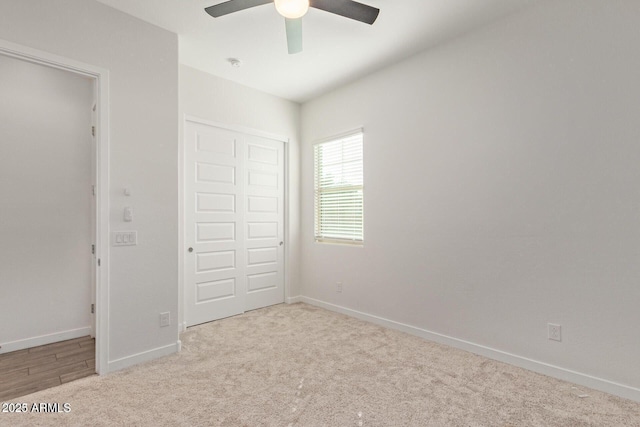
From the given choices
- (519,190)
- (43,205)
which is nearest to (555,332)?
(519,190)

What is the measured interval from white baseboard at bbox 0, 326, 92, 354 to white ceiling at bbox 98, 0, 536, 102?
310 cm

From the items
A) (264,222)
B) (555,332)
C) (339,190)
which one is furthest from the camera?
(264,222)

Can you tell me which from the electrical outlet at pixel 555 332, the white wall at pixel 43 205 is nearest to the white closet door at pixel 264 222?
the white wall at pixel 43 205

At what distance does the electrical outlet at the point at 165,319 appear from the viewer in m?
2.90

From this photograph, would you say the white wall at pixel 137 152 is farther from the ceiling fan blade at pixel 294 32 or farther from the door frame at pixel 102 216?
the ceiling fan blade at pixel 294 32

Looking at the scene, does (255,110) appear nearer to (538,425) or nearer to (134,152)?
(134,152)

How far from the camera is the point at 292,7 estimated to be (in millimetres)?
2045

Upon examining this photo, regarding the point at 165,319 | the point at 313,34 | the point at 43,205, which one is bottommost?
the point at 165,319

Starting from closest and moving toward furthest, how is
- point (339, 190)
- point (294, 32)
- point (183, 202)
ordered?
1. point (294, 32)
2. point (183, 202)
3. point (339, 190)

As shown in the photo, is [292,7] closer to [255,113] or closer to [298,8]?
[298,8]

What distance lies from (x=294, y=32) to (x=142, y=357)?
2.89 metres

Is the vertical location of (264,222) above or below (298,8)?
Result: below

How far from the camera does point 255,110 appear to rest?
4.27m

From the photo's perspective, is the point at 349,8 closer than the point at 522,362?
Yes
